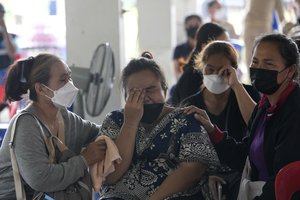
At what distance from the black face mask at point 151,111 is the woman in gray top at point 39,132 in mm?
247

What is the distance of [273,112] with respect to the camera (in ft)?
8.49

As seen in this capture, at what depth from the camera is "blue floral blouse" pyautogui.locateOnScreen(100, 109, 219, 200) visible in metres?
2.77

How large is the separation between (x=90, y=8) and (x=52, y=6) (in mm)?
986

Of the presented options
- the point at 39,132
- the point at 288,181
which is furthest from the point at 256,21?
the point at 288,181

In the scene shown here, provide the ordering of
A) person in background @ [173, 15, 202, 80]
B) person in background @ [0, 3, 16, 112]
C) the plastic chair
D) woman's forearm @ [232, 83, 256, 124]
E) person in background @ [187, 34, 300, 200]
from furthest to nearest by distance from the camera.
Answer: person in background @ [173, 15, 202, 80]
person in background @ [0, 3, 16, 112]
woman's forearm @ [232, 83, 256, 124]
person in background @ [187, 34, 300, 200]
the plastic chair

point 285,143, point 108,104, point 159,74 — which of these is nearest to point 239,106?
point 159,74

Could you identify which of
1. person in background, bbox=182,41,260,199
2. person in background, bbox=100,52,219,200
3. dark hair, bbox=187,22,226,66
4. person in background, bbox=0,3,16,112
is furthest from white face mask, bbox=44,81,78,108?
person in background, bbox=0,3,16,112

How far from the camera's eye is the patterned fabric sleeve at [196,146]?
2.76 meters

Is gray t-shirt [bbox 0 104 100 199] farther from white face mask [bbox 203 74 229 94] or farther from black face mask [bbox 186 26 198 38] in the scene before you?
black face mask [bbox 186 26 198 38]

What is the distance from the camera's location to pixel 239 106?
321cm

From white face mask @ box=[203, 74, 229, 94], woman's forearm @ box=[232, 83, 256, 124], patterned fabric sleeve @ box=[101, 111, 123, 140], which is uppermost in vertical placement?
white face mask @ box=[203, 74, 229, 94]

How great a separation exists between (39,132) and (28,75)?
0.30 metres

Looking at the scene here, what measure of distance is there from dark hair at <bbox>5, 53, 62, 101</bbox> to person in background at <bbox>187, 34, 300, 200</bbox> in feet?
2.40

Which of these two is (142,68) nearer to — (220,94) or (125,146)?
(125,146)
